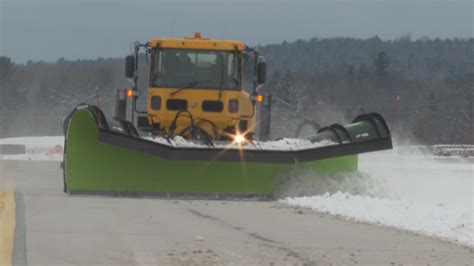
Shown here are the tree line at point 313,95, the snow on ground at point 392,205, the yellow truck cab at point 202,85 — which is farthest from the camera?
the tree line at point 313,95

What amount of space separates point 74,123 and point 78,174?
2.35ft

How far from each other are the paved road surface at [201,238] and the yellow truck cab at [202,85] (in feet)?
10.1

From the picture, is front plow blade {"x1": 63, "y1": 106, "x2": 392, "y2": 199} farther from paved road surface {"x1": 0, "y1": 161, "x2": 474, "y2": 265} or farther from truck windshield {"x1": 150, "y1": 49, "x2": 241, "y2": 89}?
truck windshield {"x1": 150, "y1": 49, "x2": 241, "y2": 89}

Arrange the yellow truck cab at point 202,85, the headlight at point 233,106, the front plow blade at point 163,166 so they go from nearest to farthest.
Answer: the front plow blade at point 163,166
the yellow truck cab at point 202,85
the headlight at point 233,106

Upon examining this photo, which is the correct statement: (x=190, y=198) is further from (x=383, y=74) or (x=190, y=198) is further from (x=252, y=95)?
(x=383, y=74)

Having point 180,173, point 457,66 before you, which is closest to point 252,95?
point 180,173

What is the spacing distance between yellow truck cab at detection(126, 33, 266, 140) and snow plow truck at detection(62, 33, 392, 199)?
16 mm

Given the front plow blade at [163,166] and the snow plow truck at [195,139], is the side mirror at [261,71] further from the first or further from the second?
the front plow blade at [163,166]

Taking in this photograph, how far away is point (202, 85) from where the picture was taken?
13.8 m

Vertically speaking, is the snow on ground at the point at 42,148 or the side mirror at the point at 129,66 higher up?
the side mirror at the point at 129,66

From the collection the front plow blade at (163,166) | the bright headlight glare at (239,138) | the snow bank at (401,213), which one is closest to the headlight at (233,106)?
the bright headlight glare at (239,138)

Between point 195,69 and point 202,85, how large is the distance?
340mm

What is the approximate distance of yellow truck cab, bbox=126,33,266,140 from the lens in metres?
13.7

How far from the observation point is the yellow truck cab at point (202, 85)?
13.7 meters
